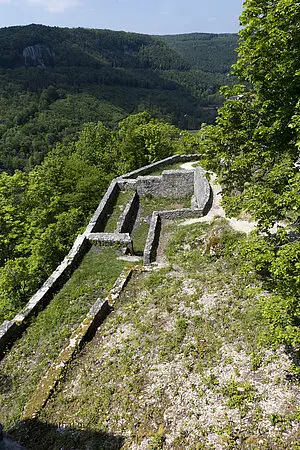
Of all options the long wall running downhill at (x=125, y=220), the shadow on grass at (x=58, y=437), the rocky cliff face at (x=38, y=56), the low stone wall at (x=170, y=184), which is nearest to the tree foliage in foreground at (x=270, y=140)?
the shadow on grass at (x=58, y=437)

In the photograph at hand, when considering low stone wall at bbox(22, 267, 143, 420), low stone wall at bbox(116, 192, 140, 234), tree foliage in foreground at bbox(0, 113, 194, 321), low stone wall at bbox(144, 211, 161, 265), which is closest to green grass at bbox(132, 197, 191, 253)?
low stone wall at bbox(116, 192, 140, 234)

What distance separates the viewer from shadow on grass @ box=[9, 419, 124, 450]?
656cm

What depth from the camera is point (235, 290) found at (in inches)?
397

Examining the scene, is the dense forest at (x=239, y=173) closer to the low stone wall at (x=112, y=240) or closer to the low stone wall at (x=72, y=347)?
the low stone wall at (x=112, y=240)

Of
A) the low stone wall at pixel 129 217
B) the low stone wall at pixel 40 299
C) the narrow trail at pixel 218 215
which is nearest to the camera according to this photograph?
the low stone wall at pixel 40 299

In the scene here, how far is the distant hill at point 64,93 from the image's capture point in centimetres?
8650

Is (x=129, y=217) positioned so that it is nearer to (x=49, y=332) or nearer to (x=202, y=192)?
(x=202, y=192)

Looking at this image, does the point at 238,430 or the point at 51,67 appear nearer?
the point at 238,430

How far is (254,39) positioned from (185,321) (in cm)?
798

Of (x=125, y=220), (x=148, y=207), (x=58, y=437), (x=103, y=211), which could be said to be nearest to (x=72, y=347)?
(x=58, y=437)

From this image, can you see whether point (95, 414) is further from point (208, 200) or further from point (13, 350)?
point (208, 200)

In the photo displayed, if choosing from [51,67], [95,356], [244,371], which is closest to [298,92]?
[244,371]

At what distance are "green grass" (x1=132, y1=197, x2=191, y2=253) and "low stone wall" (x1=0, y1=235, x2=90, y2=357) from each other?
3.78 meters

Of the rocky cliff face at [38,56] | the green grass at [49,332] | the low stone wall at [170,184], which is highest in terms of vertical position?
the rocky cliff face at [38,56]
